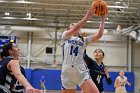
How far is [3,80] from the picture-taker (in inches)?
134

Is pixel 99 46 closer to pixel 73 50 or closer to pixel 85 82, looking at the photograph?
pixel 73 50

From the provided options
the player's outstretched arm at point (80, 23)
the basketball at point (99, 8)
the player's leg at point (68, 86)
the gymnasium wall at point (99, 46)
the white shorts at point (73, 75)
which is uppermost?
the basketball at point (99, 8)

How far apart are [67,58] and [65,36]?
35cm

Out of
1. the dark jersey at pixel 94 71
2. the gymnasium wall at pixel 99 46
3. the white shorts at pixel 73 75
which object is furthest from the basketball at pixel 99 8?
the gymnasium wall at pixel 99 46

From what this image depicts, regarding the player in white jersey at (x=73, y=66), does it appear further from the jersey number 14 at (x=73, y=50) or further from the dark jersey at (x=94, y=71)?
the dark jersey at (x=94, y=71)

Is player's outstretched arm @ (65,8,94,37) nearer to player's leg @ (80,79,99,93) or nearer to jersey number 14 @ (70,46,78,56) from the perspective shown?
jersey number 14 @ (70,46,78,56)

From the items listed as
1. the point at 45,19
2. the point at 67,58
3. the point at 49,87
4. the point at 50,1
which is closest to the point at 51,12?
the point at 45,19

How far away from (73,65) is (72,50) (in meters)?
0.23

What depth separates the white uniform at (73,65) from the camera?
4.37m

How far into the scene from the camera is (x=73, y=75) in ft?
14.3

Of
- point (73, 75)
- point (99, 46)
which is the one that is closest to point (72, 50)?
point (73, 75)

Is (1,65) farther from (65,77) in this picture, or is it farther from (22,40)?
(22,40)

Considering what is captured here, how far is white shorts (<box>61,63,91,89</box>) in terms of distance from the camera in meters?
4.36

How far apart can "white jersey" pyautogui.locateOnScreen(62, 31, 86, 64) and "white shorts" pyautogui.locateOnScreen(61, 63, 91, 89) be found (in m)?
0.09
